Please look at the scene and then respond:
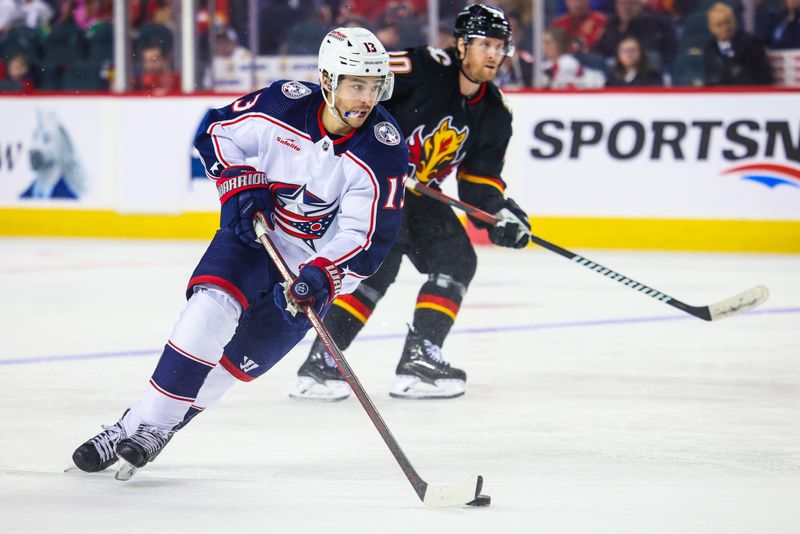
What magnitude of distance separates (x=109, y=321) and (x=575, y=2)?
12.5 feet

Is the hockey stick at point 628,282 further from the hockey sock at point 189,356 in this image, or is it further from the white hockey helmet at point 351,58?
the hockey sock at point 189,356

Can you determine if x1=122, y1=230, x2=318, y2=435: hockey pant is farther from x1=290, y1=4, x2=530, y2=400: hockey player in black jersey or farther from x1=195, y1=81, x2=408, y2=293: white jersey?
x1=290, y1=4, x2=530, y2=400: hockey player in black jersey

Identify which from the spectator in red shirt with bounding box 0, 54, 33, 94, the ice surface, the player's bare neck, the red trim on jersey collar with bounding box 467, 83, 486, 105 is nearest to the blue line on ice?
the ice surface

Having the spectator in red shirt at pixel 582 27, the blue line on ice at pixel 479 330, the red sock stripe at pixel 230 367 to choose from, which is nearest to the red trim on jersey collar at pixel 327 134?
the red sock stripe at pixel 230 367

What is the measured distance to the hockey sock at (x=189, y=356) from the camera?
287cm

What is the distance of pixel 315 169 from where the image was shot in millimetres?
3107

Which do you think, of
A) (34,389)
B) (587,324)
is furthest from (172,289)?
(34,389)

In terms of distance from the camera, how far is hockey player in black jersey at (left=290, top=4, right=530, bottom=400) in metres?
4.00

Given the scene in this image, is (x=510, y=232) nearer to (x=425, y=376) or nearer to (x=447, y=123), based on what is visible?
(x=447, y=123)

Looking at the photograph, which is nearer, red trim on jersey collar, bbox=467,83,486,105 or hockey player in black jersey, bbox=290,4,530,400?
hockey player in black jersey, bbox=290,4,530,400

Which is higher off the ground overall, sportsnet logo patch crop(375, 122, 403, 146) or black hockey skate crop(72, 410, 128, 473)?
sportsnet logo patch crop(375, 122, 403, 146)

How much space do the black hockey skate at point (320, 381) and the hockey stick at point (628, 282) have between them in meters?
0.55

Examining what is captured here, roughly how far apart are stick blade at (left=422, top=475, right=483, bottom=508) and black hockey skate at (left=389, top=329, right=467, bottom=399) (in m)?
1.32

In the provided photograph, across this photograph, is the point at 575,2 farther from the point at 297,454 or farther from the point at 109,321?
the point at 297,454
